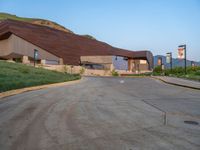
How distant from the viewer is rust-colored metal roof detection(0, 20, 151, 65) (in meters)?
73.8

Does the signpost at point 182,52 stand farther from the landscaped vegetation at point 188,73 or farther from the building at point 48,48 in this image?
the building at point 48,48

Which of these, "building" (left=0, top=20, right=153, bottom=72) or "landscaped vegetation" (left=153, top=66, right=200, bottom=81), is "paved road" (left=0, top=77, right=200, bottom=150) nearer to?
"landscaped vegetation" (left=153, top=66, right=200, bottom=81)

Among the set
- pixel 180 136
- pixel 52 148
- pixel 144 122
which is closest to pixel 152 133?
pixel 180 136

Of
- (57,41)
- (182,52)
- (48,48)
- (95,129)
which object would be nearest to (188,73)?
(182,52)

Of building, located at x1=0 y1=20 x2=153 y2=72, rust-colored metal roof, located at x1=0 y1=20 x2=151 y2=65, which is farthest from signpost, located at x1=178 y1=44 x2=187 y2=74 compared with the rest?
rust-colored metal roof, located at x1=0 y1=20 x2=151 y2=65

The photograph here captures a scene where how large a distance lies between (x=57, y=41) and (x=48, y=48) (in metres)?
7.92

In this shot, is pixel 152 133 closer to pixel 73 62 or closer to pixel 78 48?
pixel 73 62

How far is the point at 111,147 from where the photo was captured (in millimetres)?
5188

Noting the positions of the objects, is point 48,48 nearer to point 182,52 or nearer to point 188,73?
point 188,73

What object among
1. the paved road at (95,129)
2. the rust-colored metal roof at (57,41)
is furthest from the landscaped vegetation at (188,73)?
the rust-colored metal roof at (57,41)

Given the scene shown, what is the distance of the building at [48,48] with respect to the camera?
2810 inches

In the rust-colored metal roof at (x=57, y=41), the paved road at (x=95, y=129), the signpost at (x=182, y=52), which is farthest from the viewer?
the rust-colored metal roof at (x=57, y=41)

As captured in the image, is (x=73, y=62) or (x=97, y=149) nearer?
(x=97, y=149)

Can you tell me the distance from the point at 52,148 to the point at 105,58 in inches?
2960
